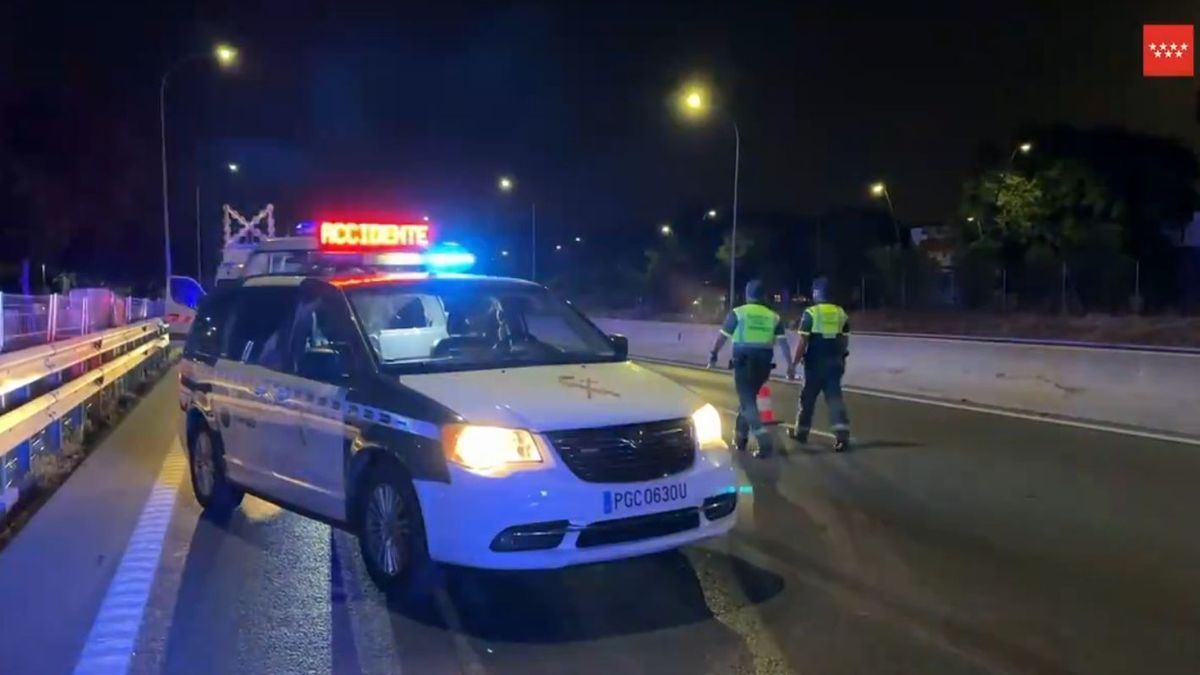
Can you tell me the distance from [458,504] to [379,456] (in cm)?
75

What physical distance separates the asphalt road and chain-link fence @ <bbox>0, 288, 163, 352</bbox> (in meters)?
3.20

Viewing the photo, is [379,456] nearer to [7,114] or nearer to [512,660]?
[512,660]

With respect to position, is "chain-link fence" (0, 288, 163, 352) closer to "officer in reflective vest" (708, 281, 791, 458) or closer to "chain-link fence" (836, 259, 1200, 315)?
"officer in reflective vest" (708, 281, 791, 458)

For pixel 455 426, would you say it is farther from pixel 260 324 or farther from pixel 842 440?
pixel 842 440

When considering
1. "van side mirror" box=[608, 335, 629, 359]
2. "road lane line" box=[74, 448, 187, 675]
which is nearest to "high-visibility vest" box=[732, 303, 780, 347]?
"van side mirror" box=[608, 335, 629, 359]

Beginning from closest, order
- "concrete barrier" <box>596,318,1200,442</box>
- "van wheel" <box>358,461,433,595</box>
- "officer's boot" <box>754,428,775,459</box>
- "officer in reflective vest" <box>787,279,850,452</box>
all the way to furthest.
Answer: "van wheel" <box>358,461,433,595</box>
"officer's boot" <box>754,428,775,459</box>
"officer in reflective vest" <box>787,279,850,452</box>
"concrete barrier" <box>596,318,1200,442</box>

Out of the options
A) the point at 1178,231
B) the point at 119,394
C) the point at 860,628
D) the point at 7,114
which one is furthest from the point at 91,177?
the point at 860,628

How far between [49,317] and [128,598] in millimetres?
8743

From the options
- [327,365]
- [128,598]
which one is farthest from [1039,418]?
[128,598]

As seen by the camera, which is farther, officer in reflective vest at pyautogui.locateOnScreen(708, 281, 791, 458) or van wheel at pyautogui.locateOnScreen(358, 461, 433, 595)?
officer in reflective vest at pyautogui.locateOnScreen(708, 281, 791, 458)

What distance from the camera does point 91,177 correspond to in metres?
45.3

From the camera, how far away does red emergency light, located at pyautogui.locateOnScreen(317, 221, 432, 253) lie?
36.4 feet

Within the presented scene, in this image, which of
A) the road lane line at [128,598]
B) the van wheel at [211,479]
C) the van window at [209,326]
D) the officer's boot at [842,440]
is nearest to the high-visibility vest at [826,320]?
the officer's boot at [842,440]

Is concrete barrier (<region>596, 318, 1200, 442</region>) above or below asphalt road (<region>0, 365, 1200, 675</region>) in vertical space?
above
